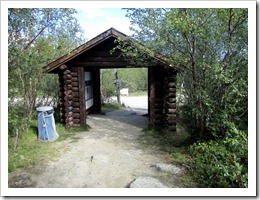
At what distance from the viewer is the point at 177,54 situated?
7.76 metres

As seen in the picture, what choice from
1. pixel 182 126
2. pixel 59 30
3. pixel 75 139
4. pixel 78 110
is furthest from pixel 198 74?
pixel 59 30

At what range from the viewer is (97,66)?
10.7 m

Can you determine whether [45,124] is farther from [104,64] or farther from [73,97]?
[104,64]

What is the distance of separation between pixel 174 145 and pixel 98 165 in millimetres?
2806

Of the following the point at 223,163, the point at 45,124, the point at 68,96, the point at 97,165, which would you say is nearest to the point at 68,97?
the point at 68,96

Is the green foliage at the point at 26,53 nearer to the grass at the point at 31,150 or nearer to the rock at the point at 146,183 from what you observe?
the grass at the point at 31,150

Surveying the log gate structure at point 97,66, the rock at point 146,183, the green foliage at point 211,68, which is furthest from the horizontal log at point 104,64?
the rock at point 146,183

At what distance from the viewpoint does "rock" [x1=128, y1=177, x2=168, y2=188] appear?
17.8 ft

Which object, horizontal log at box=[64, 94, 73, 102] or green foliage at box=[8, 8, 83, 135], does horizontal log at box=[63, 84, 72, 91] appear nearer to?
horizontal log at box=[64, 94, 73, 102]

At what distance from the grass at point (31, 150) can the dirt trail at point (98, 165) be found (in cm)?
27

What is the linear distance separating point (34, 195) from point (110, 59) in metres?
6.57

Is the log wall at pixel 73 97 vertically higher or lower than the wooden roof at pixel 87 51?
lower

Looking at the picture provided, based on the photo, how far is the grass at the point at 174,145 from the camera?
6141 millimetres

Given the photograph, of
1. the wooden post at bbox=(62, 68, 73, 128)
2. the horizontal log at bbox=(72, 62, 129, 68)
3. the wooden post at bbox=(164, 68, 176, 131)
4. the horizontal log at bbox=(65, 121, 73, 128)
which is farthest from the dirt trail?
the horizontal log at bbox=(72, 62, 129, 68)
